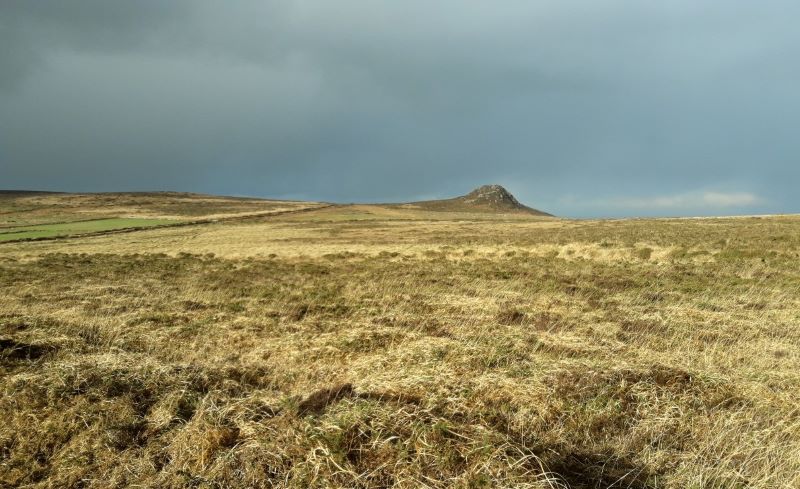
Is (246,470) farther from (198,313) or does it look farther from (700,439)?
(198,313)

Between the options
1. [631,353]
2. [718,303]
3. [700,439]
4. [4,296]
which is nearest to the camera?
[700,439]

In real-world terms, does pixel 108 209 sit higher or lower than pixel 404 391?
lower

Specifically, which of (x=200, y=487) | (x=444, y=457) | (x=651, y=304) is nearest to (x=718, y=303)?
(x=651, y=304)

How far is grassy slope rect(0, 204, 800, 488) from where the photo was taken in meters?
4.69

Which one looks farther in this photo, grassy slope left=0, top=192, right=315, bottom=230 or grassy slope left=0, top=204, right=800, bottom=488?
grassy slope left=0, top=192, right=315, bottom=230

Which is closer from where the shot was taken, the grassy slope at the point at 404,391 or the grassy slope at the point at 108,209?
the grassy slope at the point at 404,391

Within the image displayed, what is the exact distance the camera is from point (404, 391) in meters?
6.60

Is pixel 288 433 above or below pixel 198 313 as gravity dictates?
above

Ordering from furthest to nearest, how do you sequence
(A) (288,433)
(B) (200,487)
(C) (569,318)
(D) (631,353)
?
(C) (569,318) < (D) (631,353) < (A) (288,433) < (B) (200,487)

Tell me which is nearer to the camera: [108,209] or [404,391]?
[404,391]

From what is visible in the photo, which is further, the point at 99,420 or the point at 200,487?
the point at 99,420

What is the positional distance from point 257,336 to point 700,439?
30.1ft

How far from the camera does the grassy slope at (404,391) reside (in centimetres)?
469

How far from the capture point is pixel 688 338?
1040 centimetres
